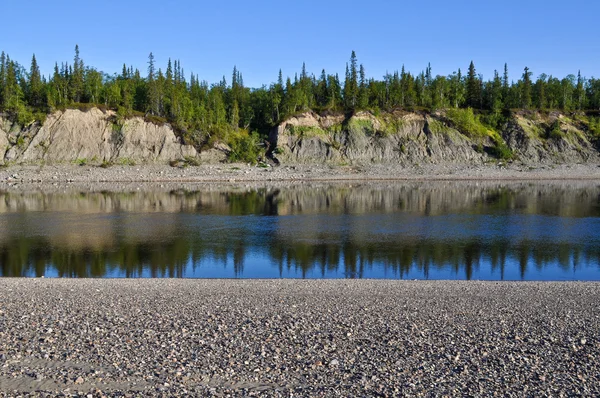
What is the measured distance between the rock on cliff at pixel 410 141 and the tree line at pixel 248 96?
14.6 ft

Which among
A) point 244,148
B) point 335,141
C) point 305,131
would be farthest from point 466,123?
point 244,148

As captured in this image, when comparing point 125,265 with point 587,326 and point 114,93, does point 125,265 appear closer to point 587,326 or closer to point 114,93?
point 587,326

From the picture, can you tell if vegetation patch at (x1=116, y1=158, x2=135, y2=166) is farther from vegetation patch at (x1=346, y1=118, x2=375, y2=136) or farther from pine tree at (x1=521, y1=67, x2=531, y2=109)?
pine tree at (x1=521, y1=67, x2=531, y2=109)

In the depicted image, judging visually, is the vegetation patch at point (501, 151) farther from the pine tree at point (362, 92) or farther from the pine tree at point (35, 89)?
the pine tree at point (35, 89)

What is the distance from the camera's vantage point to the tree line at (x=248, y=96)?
101750mm

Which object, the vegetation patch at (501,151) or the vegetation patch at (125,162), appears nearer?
the vegetation patch at (125,162)

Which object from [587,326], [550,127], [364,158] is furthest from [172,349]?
[550,127]

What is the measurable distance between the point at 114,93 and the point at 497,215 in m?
84.3

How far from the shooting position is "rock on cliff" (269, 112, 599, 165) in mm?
98000

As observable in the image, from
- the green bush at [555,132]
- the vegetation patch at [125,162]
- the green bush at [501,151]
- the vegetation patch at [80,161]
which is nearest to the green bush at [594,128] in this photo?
the green bush at [555,132]

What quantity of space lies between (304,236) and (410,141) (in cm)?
6969

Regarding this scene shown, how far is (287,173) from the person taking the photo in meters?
90.2

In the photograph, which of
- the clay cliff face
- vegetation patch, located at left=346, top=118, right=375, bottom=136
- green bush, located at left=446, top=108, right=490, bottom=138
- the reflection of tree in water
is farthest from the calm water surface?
green bush, located at left=446, top=108, right=490, bottom=138

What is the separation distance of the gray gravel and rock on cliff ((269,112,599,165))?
7999 cm
